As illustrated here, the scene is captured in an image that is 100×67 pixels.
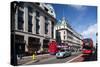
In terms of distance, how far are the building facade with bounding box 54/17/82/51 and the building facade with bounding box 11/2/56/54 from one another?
0.08 metres

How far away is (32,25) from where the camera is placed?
3205 mm

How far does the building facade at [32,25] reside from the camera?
3.04 metres

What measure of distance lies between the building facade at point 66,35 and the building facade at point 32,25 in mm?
82

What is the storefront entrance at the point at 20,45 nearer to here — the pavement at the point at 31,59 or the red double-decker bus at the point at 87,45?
the pavement at the point at 31,59

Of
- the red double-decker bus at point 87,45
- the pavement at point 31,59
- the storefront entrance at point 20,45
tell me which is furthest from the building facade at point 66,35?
the storefront entrance at point 20,45

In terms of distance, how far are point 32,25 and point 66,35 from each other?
0.54 meters

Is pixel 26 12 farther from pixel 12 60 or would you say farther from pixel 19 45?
pixel 12 60

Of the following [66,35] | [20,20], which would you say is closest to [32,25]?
[20,20]

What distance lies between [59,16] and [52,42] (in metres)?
0.36

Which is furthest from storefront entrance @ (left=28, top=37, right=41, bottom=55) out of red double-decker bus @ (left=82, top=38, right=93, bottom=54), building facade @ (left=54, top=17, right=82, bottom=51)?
red double-decker bus @ (left=82, top=38, right=93, bottom=54)

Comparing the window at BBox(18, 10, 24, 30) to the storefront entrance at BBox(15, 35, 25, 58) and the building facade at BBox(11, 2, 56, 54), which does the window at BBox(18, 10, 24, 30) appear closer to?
the building facade at BBox(11, 2, 56, 54)

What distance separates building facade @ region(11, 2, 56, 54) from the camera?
3.04 m

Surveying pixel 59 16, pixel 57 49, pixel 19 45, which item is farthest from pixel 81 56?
pixel 19 45
